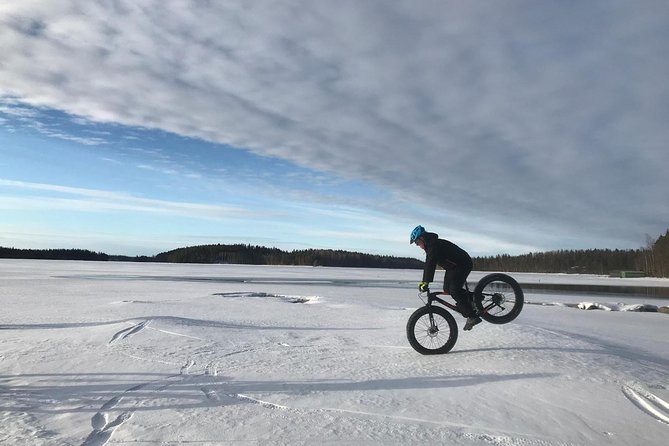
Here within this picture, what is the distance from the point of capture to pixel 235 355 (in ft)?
21.9

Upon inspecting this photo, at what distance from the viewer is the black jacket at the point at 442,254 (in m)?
7.36

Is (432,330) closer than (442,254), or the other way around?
(432,330)

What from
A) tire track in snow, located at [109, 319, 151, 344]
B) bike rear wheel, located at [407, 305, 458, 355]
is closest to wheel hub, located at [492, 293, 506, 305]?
bike rear wheel, located at [407, 305, 458, 355]

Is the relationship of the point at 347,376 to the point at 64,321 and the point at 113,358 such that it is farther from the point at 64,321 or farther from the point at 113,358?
the point at 64,321

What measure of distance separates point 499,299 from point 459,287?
83cm

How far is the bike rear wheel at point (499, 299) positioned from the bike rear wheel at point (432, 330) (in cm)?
72

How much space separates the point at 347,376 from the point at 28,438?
3.20 meters

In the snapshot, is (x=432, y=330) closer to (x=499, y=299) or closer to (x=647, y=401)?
(x=499, y=299)

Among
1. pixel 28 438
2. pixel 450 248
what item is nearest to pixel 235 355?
pixel 28 438

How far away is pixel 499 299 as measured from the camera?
775 centimetres

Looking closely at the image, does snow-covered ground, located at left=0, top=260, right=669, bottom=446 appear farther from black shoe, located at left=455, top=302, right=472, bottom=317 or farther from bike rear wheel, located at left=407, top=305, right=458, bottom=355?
black shoe, located at left=455, top=302, right=472, bottom=317

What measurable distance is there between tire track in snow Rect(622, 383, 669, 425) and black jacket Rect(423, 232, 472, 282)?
110 inches

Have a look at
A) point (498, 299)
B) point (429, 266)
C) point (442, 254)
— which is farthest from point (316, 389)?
point (498, 299)

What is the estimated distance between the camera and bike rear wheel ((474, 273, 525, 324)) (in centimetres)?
757
